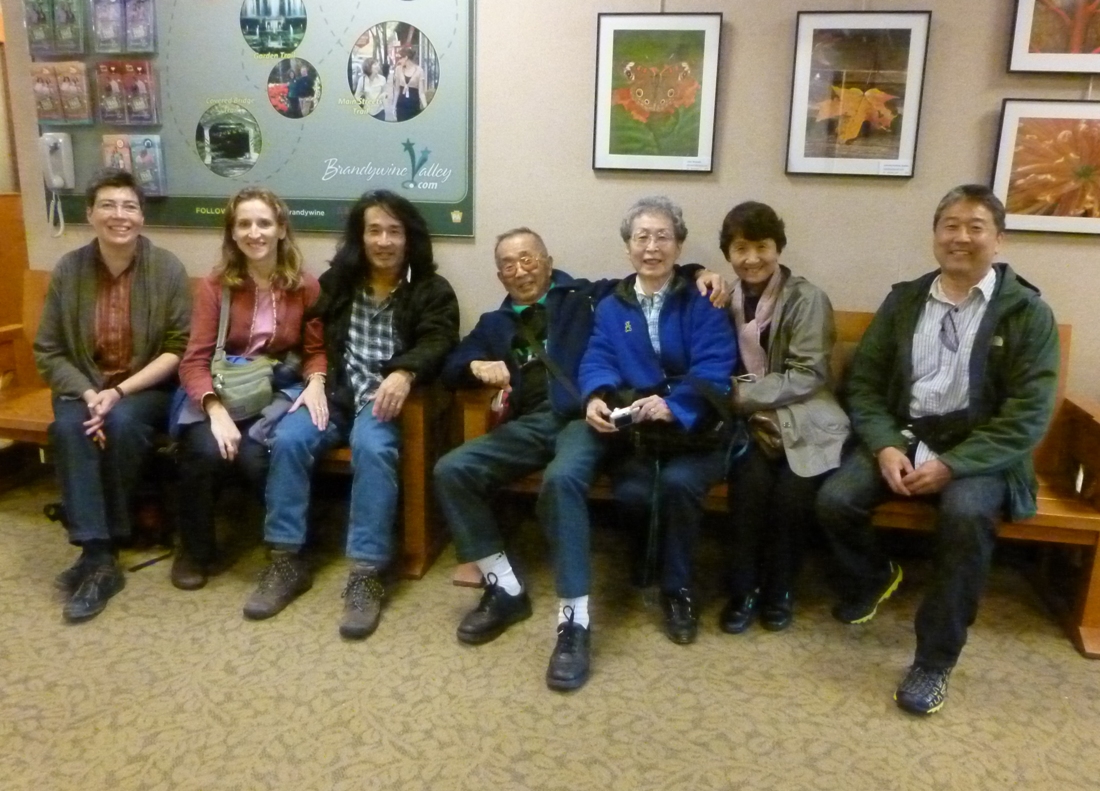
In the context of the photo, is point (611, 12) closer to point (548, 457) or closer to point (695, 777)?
point (548, 457)

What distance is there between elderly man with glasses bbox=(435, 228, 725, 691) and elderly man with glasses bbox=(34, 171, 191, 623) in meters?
0.95

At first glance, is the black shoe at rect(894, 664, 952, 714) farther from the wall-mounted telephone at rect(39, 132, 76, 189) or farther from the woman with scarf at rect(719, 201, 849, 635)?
the wall-mounted telephone at rect(39, 132, 76, 189)

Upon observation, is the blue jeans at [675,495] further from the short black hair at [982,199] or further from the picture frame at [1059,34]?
the picture frame at [1059,34]

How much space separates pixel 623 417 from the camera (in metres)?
2.30

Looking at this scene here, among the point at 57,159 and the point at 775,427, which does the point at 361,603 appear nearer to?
the point at 775,427

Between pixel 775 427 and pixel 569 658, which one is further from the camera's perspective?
pixel 775 427

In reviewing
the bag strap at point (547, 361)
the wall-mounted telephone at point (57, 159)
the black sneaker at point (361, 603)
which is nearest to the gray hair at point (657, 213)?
the bag strap at point (547, 361)

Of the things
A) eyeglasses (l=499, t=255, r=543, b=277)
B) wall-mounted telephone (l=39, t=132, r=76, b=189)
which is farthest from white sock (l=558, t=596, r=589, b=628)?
wall-mounted telephone (l=39, t=132, r=76, b=189)

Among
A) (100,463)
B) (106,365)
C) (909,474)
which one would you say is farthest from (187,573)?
(909,474)

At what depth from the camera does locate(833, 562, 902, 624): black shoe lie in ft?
7.74

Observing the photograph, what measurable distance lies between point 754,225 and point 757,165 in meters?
0.45

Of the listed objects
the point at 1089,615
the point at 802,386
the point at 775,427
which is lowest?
the point at 1089,615

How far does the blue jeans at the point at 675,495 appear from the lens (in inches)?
86.6

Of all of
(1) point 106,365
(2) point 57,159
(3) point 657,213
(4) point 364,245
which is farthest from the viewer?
(2) point 57,159
